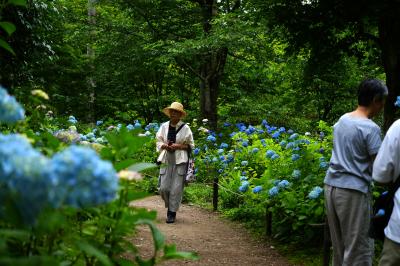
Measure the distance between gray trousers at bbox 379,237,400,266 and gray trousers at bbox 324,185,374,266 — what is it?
573 mm

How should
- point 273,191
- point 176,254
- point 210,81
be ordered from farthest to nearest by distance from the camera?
point 210,81, point 273,191, point 176,254

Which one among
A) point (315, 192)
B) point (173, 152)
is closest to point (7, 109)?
point (315, 192)

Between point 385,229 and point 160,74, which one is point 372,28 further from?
point 160,74

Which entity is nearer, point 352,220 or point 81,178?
point 81,178

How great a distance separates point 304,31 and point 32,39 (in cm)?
554

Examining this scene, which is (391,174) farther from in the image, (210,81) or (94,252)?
(210,81)

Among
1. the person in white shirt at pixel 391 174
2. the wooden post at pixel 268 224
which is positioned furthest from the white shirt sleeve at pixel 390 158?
the wooden post at pixel 268 224

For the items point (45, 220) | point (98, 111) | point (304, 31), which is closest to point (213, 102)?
point (98, 111)

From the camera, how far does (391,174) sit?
2.80m

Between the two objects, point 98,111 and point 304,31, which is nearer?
point 304,31

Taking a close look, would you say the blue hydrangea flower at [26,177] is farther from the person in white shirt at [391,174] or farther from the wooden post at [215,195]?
the wooden post at [215,195]

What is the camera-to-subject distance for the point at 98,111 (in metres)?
17.4

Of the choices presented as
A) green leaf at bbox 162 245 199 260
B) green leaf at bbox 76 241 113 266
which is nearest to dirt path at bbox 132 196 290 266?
green leaf at bbox 162 245 199 260

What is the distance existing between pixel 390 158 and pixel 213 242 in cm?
362
